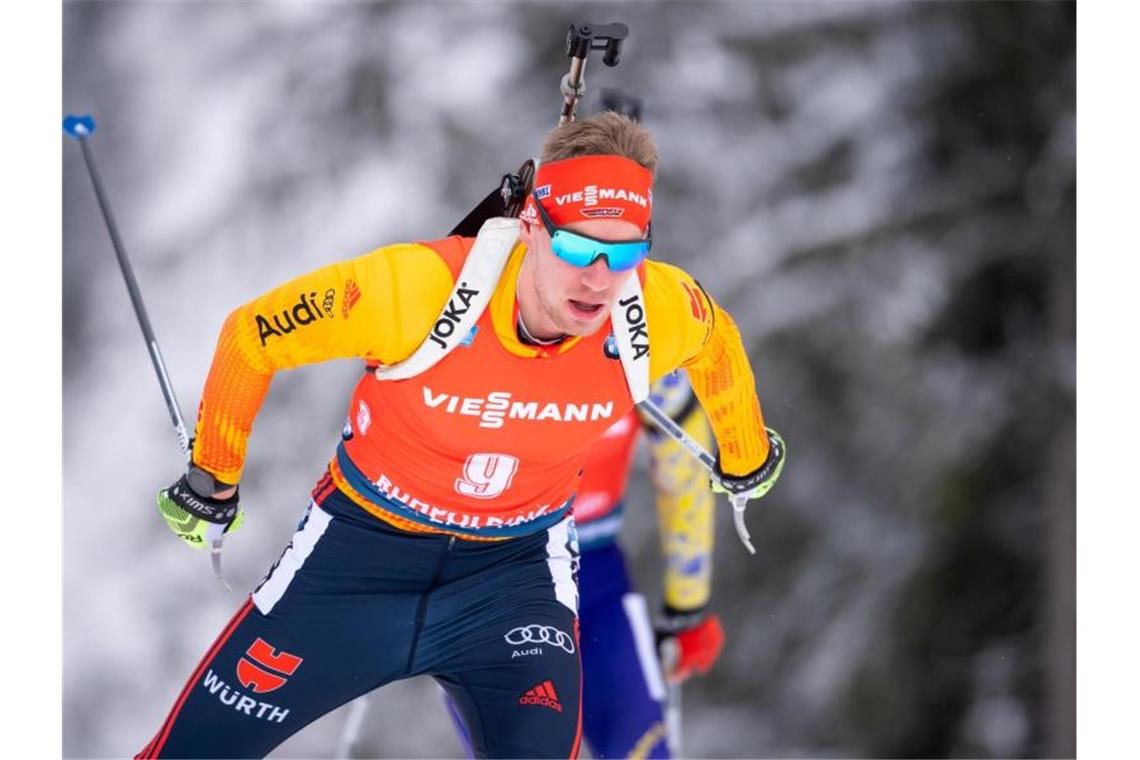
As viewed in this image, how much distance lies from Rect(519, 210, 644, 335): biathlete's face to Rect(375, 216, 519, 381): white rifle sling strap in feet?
0.22

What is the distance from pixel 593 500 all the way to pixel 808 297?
1477 millimetres

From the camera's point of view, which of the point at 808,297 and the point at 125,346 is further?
the point at 808,297

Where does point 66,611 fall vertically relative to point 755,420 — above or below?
below

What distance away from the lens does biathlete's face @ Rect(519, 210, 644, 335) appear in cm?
196

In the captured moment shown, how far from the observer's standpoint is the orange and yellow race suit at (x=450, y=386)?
1.99 metres

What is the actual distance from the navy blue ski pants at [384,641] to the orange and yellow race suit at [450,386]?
71 millimetres

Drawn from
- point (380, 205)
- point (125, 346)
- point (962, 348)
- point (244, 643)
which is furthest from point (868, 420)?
point (244, 643)

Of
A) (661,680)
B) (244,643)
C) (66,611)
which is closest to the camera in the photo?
(244,643)

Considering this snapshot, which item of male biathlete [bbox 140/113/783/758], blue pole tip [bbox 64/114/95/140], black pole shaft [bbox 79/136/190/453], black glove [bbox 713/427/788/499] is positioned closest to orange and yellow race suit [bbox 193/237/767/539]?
male biathlete [bbox 140/113/783/758]

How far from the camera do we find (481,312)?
2.04 metres
